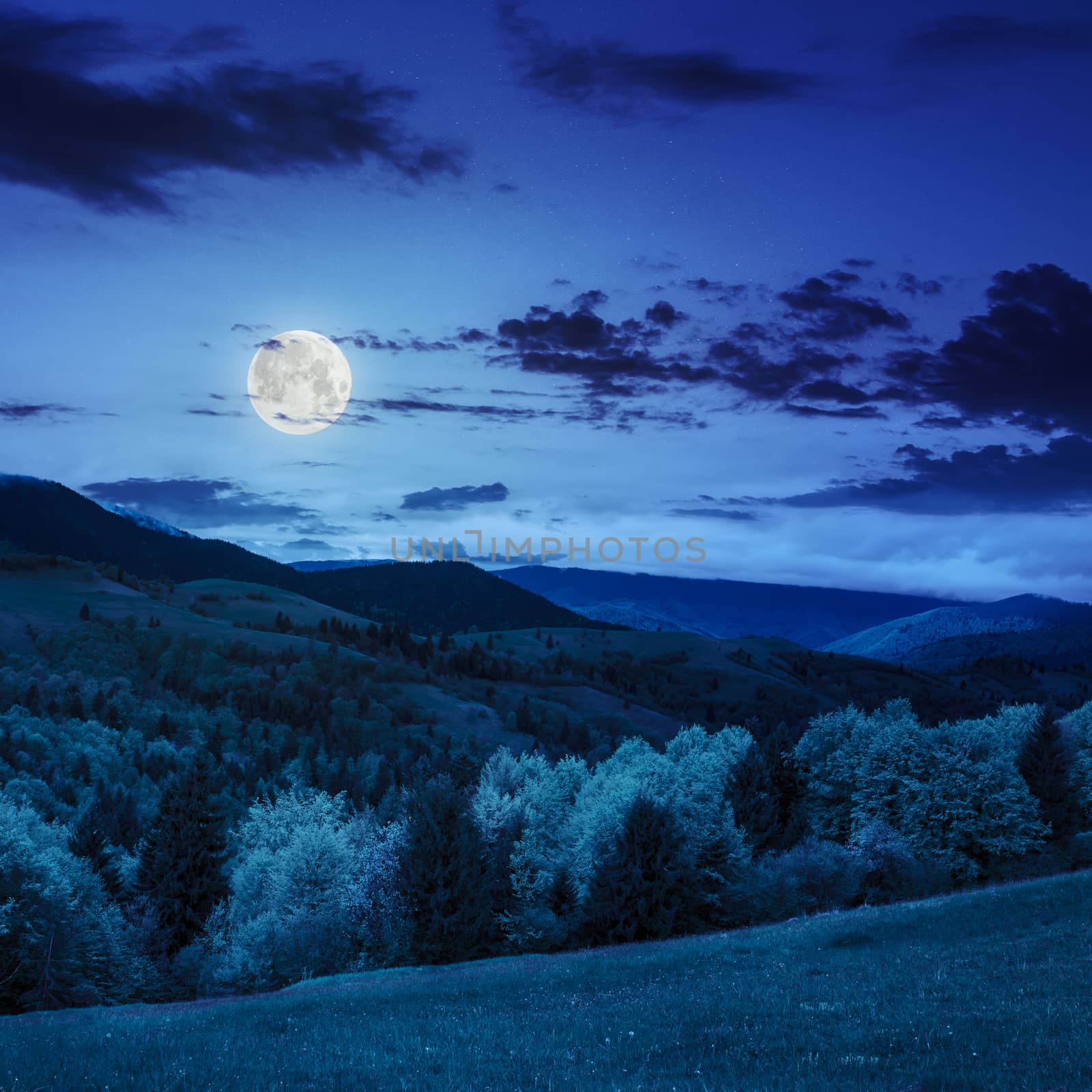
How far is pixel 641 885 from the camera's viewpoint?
64000 mm

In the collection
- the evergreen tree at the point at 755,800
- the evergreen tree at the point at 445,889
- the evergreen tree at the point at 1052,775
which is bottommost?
the evergreen tree at the point at 445,889

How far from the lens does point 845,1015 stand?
69.5ft

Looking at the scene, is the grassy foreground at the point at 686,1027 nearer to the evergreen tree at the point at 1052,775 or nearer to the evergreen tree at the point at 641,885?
the evergreen tree at the point at 641,885

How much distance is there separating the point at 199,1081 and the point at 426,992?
743 inches

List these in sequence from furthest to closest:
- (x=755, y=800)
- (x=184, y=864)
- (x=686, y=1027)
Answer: (x=755, y=800) → (x=184, y=864) → (x=686, y=1027)

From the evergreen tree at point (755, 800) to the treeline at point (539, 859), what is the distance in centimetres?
20

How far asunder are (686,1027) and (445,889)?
45.8m

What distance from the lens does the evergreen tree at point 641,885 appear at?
6378 centimetres

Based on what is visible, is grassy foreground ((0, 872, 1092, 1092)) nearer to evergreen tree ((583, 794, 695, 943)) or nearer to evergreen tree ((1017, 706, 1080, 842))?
evergreen tree ((583, 794, 695, 943))

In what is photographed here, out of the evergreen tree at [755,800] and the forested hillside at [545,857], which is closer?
the forested hillside at [545,857]

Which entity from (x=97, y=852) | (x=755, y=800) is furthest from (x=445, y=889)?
(x=97, y=852)

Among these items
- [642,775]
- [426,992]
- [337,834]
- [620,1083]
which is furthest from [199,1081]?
[642,775]

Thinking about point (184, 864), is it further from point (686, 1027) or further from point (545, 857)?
point (686, 1027)

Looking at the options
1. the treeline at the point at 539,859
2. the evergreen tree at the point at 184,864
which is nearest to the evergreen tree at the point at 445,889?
the treeline at the point at 539,859
